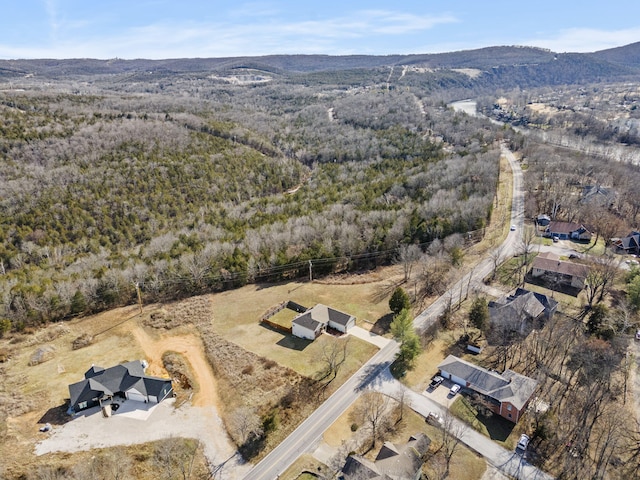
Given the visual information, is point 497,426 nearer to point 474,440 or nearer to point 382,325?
point 474,440

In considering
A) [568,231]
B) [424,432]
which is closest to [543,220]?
[568,231]

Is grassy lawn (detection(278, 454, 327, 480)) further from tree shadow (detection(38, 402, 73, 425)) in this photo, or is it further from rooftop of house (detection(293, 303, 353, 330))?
tree shadow (detection(38, 402, 73, 425))

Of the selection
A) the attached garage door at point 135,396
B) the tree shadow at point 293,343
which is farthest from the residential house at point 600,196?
the attached garage door at point 135,396

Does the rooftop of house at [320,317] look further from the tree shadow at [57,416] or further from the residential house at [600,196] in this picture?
the residential house at [600,196]

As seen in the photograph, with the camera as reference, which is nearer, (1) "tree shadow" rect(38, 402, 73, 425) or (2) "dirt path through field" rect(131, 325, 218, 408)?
(1) "tree shadow" rect(38, 402, 73, 425)

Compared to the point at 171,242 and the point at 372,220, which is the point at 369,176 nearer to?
the point at 372,220

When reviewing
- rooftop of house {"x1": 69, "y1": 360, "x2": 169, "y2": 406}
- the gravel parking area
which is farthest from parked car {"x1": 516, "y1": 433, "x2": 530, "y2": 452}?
rooftop of house {"x1": 69, "y1": 360, "x2": 169, "y2": 406}

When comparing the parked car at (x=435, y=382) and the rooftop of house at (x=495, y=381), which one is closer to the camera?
the rooftop of house at (x=495, y=381)
